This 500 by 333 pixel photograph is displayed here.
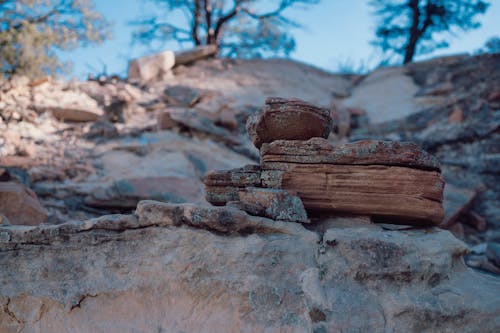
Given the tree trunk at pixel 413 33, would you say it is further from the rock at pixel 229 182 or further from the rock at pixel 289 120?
the rock at pixel 229 182

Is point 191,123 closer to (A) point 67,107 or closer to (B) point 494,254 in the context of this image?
(A) point 67,107

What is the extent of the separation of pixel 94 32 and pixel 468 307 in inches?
512

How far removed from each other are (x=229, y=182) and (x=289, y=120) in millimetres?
680

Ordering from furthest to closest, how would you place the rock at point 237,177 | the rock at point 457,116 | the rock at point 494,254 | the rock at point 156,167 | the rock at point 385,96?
1. the rock at point 385,96
2. the rock at point 457,116
3. the rock at point 156,167
4. the rock at point 494,254
5. the rock at point 237,177

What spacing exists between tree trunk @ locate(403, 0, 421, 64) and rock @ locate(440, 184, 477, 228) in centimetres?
1253

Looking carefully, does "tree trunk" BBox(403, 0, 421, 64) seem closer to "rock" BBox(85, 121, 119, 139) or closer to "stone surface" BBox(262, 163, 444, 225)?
"rock" BBox(85, 121, 119, 139)

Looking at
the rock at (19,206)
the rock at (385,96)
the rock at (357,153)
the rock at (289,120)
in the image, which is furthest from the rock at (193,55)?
the rock at (357,153)

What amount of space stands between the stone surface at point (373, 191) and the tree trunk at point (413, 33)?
1709 centimetres

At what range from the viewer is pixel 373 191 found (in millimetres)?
2967

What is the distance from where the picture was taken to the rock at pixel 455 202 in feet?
21.9

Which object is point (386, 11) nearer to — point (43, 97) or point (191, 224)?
point (43, 97)

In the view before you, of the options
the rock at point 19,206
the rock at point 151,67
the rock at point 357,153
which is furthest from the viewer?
the rock at point 151,67

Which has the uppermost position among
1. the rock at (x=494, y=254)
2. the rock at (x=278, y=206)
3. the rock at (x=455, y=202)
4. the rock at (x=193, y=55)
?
the rock at (x=193, y=55)

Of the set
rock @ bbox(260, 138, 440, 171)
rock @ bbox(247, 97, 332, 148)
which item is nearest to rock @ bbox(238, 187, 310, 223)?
rock @ bbox(260, 138, 440, 171)
